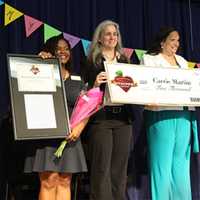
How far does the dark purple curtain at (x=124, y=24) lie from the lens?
9.96 feet

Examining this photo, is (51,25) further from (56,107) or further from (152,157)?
(152,157)

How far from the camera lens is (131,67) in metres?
2.61

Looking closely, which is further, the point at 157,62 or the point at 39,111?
the point at 157,62

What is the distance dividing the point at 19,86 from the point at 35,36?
33.8 inches

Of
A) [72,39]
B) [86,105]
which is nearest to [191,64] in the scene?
[72,39]

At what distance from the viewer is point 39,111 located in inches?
92.7

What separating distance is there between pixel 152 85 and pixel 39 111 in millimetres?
752

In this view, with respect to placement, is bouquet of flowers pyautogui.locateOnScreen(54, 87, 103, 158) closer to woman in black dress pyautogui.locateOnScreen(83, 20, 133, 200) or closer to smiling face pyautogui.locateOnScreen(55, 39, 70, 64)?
woman in black dress pyautogui.locateOnScreen(83, 20, 133, 200)

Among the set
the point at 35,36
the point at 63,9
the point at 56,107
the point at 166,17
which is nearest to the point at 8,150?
the point at 56,107

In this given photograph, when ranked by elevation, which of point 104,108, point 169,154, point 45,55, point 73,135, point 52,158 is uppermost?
point 45,55

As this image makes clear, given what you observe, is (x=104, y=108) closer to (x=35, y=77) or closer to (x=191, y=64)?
(x=35, y=77)

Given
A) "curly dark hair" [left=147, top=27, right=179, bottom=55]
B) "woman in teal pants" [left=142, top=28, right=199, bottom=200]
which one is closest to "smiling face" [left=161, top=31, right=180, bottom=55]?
"curly dark hair" [left=147, top=27, right=179, bottom=55]

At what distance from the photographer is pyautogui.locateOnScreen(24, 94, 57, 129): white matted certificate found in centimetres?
232

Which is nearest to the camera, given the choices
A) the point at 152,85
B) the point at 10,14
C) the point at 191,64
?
the point at 152,85
